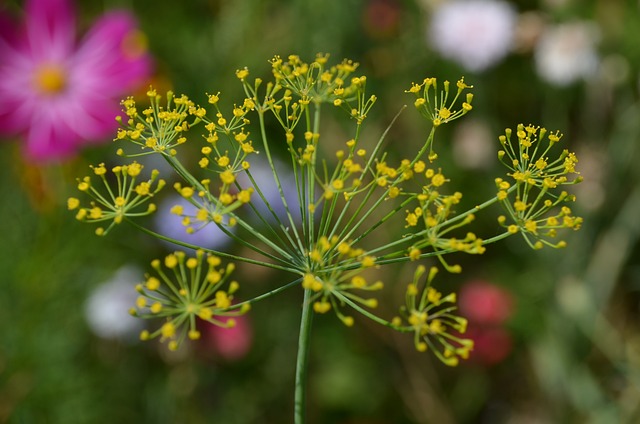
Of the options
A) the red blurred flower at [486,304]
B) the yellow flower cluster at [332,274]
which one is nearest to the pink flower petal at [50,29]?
the red blurred flower at [486,304]

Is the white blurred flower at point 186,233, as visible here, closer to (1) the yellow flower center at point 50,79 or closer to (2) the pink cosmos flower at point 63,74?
(2) the pink cosmos flower at point 63,74

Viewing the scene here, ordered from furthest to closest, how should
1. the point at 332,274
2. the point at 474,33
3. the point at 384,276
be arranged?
the point at 384,276 → the point at 474,33 → the point at 332,274

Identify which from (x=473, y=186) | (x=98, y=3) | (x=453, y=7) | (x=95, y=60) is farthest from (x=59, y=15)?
(x=473, y=186)

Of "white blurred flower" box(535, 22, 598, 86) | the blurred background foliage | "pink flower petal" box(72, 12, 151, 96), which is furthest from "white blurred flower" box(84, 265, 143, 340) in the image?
"white blurred flower" box(535, 22, 598, 86)

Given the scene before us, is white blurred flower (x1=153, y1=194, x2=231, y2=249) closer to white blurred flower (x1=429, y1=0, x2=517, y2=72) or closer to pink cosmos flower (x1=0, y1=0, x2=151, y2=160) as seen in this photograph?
pink cosmos flower (x1=0, y1=0, x2=151, y2=160)

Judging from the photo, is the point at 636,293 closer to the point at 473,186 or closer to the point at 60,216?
the point at 473,186

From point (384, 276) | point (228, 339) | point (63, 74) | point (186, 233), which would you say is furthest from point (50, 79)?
point (384, 276)

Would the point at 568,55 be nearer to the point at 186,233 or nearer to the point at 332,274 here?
the point at 186,233
